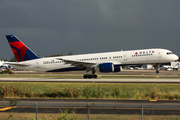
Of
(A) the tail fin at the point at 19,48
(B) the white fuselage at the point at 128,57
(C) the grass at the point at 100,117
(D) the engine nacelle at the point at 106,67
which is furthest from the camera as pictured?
(A) the tail fin at the point at 19,48

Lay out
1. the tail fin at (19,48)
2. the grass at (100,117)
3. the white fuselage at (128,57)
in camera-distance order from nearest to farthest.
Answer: the grass at (100,117)
the white fuselage at (128,57)
the tail fin at (19,48)

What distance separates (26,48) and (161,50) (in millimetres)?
28831

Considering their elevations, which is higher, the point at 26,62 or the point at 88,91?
the point at 26,62

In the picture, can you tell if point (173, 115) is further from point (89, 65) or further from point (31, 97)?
point (89, 65)

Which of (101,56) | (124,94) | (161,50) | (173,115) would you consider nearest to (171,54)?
(161,50)

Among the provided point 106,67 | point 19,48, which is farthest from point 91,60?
point 19,48

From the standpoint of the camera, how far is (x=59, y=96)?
2200cm

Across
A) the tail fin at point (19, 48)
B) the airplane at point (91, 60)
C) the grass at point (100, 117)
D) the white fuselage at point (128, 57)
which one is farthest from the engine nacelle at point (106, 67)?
the grass at point (100, 117)

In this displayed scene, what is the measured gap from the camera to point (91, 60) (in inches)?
1770

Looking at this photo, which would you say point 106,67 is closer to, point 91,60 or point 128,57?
point 91,60

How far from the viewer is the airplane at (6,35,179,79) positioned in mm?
42188

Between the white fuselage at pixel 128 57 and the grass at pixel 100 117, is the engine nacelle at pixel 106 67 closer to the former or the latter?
the white fuselage at pixel 128 57

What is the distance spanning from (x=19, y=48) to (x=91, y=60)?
1621 cm

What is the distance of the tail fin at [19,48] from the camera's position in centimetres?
4698
